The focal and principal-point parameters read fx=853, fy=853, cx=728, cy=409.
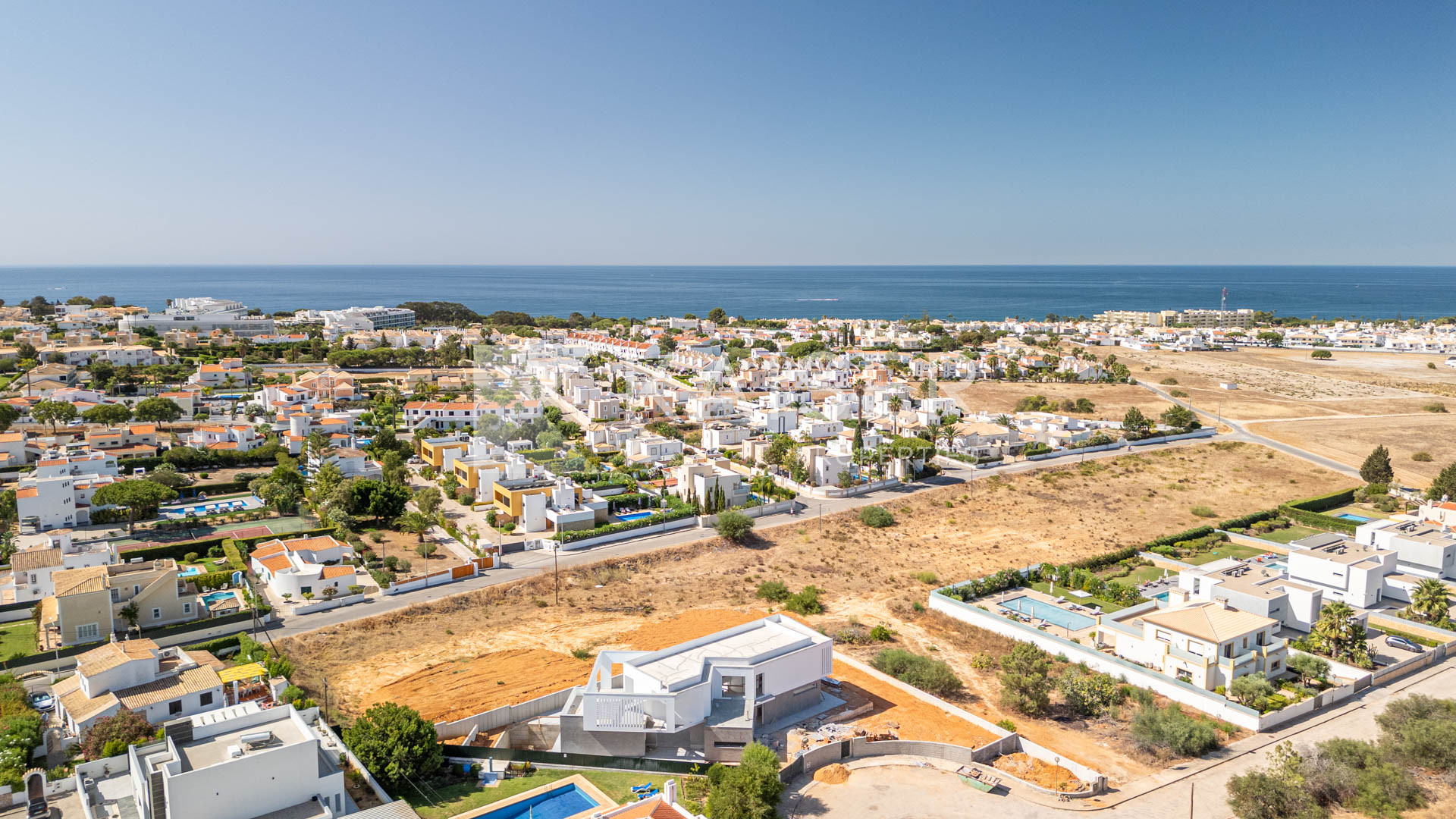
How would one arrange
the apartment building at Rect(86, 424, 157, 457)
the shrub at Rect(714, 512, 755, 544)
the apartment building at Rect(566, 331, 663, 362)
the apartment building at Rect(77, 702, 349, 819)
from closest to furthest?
the apartment building at Rect(77, 702, 349, 819)
the shrub at Rect(714, 512, 755, 544)
the apartment building at Rect(86, 424, 157, 457)
the apartment building at Rect(566, 331, 663, 362)

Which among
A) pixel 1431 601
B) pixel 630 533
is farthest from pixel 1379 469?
pixel 630 533

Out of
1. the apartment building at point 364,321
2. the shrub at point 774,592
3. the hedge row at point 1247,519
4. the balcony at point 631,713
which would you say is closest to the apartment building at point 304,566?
the balcony at point 631,713

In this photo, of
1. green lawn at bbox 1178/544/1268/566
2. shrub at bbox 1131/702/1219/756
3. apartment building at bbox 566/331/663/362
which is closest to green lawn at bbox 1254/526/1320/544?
green lawn at bbox 1178/544/1268/566

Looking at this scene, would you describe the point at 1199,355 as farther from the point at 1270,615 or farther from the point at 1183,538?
the point at 1270,615

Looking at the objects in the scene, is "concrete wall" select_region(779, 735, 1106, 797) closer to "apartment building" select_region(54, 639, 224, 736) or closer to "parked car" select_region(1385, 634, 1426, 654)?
"parked car" select_region(1385, 634, 1426, 654)

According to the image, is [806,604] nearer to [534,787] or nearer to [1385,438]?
[534,787]

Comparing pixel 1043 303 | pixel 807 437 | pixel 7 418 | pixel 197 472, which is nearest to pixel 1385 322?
pixel 1043 303

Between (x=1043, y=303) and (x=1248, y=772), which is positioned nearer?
(x=1248, y=772)
